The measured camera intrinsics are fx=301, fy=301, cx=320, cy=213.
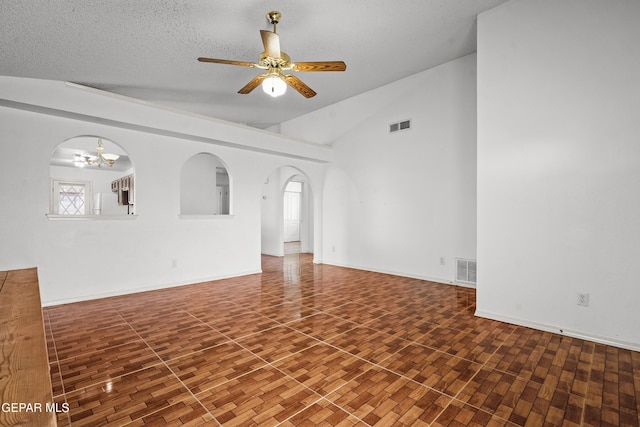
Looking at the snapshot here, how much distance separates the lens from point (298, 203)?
1132cm

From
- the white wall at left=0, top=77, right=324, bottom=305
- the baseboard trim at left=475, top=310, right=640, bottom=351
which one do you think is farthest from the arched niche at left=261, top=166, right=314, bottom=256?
the baseboard trim at left=475, top=310, right=640, bottom=351

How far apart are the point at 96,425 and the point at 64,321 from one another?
2.20 metres

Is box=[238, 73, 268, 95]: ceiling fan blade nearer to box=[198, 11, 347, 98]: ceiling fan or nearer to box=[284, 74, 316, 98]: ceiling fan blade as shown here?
box=[198, 11, 347, 98]: ceiling fan

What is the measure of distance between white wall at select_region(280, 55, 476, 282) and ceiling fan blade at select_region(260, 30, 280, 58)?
320cm

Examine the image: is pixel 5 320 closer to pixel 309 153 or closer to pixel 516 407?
pixel 516 407

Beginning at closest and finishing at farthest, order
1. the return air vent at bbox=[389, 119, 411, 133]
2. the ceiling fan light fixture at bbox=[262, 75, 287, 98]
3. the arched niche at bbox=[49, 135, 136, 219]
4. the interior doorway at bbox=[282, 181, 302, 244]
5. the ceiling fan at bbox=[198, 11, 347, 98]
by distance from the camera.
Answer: the ceiling fan at bbox=[198, 11, 347, 98] → the ceiling fan light fixture at bbox=[262, 75, 287, 98] → the return air vent at bbox=[389, 119, 411, 133] → the arched niche at bbox=[49, 135, 136, 219] → the interior doorway at bbox=[282, 181, 302, 244]

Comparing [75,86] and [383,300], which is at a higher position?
[75,86]

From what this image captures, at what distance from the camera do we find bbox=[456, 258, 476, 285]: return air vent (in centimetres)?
469

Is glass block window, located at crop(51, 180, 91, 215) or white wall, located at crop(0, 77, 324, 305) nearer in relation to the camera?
white wall, located at crop(0, 77, 324, 305)

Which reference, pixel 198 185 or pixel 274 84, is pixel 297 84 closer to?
pixel 274 84

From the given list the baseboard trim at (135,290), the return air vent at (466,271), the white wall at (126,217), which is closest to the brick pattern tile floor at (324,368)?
the baseboard trim at (135,290)

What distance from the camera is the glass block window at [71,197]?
8555 millimetres

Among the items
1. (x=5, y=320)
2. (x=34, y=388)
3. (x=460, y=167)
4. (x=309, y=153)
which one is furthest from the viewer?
(x=309, y=153)

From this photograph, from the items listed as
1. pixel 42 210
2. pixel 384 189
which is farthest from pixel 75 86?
pixel 384 189
